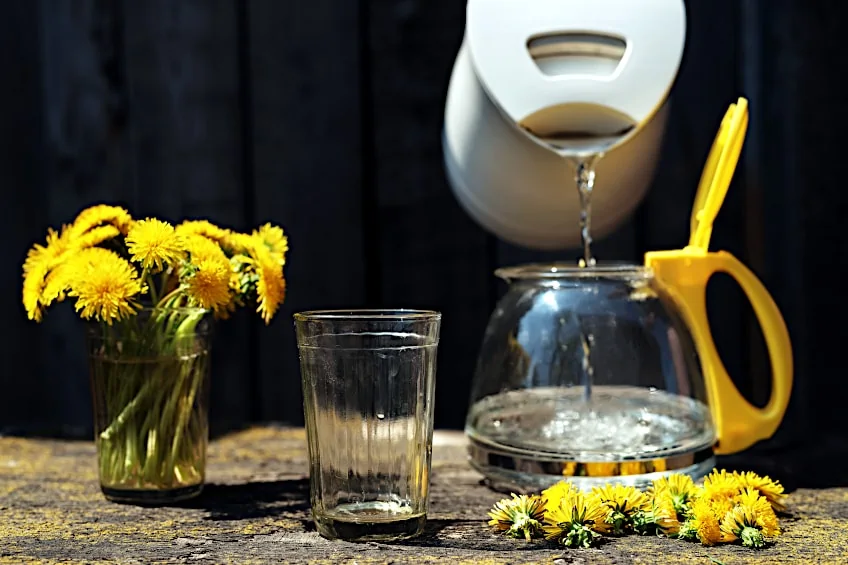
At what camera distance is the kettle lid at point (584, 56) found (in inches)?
37.4

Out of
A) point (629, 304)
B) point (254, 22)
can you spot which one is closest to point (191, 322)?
point (629, 304)

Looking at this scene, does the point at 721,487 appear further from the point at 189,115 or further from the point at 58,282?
the point at 189,115

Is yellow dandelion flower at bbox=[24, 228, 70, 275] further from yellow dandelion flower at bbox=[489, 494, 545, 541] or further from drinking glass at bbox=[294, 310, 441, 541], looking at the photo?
yellow dandelion flower at bbox=[489, 494, 545, 541]

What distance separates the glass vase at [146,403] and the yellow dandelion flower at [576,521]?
0.34 metres

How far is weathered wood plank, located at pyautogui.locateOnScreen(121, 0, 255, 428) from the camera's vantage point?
1416 millimetres

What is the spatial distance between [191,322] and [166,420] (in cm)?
9

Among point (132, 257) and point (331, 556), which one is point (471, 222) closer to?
point (132, 257)

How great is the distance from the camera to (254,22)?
1407mm

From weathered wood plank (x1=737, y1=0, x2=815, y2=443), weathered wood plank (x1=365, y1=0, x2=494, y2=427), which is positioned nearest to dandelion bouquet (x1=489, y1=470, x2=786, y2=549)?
weathered wood plank (x1=737, y1=0, x2=815, y2=443)

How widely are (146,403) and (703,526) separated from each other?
1.55 feet

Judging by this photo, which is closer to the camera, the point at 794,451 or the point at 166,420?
the point at 166,420

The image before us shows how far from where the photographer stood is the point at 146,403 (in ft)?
2.81

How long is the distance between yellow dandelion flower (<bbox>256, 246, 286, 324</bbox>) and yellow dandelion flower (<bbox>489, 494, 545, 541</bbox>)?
25 cm

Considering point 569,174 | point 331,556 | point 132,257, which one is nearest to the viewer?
point 331,556
